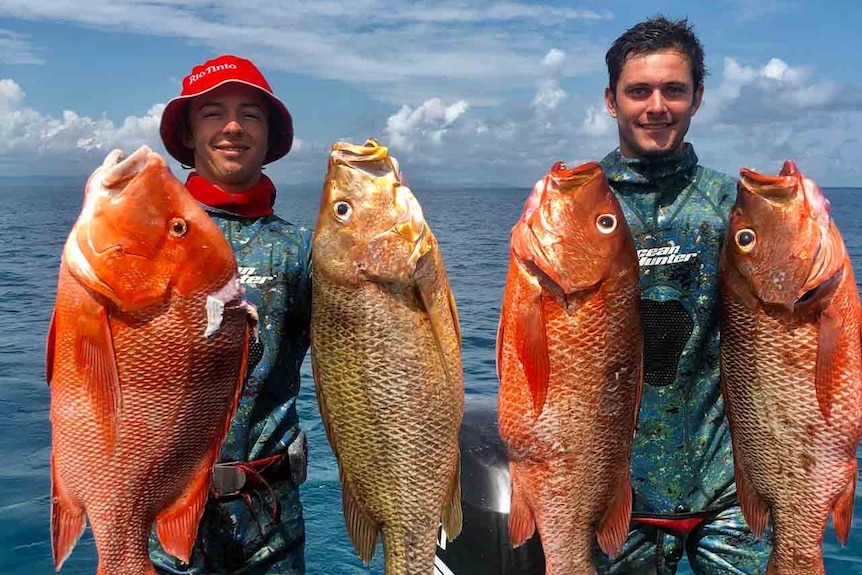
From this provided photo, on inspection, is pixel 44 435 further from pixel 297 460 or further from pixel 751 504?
pixel 751 504

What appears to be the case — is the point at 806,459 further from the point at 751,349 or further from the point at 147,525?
the point at 147,525

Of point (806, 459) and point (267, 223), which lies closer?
point (806, 459)

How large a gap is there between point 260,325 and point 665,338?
6.45 ft

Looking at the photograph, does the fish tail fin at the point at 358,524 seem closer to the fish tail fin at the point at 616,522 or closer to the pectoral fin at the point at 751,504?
Answer: the fish tail fin at the point at 616,522

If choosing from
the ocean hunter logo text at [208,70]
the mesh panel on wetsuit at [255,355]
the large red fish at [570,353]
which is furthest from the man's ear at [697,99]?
the mesh panel on wetsuit at [255,355]

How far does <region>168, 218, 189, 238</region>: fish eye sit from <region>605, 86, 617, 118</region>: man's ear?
237 cm

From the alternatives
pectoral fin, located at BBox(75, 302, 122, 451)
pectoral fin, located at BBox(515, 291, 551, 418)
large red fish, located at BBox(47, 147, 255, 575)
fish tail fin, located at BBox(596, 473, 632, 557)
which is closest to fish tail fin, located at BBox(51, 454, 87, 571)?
large red fish, located at BBox(47, 147, 255, 575)

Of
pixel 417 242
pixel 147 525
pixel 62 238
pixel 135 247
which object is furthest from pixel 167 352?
pixel 62 238

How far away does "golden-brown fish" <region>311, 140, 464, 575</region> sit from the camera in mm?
3041

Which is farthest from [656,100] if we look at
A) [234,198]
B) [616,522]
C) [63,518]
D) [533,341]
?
[63,518]

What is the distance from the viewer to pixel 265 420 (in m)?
3.73

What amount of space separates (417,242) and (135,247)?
103 cm

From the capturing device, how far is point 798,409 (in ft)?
10.6

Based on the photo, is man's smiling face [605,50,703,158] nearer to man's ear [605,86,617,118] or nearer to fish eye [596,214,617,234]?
man's ear [605,86,617,118]
